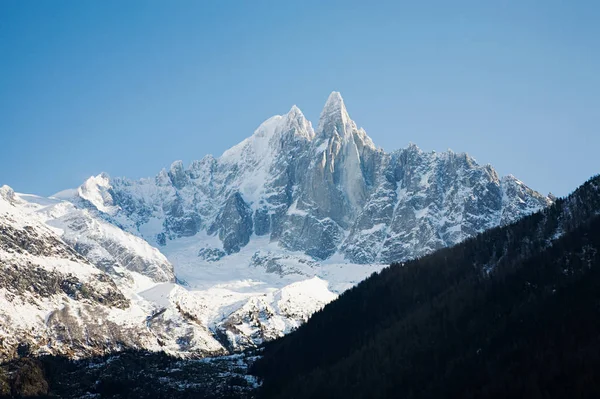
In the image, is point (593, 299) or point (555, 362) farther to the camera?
point (593, 299)

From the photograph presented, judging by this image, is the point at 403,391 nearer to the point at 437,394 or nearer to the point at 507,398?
the point at 437,394

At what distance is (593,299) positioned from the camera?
7721 inches

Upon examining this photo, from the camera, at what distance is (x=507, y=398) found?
167625 mm

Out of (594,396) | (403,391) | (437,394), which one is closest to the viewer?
(594,396)

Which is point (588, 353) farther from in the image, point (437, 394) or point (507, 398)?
point (437, 394)

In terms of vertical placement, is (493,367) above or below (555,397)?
above

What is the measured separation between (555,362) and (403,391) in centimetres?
4214

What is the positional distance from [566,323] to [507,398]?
3460cm

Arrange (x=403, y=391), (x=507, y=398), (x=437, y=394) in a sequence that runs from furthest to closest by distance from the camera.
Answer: (x=403, y=391) < (x=437, y=394) < (x=507, y=398)

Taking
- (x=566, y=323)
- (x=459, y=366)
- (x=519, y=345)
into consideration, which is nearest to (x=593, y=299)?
(x=566, y=323)

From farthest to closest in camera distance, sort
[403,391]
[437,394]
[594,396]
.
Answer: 1. [403,391]
2. [437,394]
3. [594,396]

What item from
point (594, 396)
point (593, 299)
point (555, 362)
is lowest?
point (594, 396)

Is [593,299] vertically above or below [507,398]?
above

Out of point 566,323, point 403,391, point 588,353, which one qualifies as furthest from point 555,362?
point 403,391
